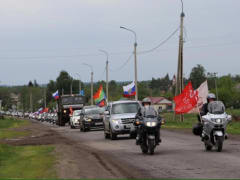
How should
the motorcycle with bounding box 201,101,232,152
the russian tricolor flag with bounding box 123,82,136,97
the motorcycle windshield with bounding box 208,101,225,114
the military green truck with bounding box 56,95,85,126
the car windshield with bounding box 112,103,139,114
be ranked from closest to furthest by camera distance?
the motorcycle with bounding box 201,101,232,152 → the motorcycle windshield with bounding box 208,101,225,114 → the car windshield with bounding box 112,103,139,114 → the russian tricolor flag with bounding box 123,82,136,97 → the military green truck with bounding box 56,95,85,126

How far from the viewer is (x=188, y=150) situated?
784 inches

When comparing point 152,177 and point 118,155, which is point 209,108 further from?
point 152,177

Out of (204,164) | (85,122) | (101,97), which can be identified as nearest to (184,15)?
(85,122)

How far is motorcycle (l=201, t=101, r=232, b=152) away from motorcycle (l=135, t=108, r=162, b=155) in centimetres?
138

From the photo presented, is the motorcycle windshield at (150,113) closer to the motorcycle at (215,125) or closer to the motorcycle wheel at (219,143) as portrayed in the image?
the motorcycle at (215,125)

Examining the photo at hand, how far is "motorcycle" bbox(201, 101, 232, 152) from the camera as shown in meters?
18.3

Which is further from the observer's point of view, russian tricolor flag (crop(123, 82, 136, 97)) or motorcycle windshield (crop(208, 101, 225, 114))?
russian tricolor flag (crop(123, 82, 136, 97))

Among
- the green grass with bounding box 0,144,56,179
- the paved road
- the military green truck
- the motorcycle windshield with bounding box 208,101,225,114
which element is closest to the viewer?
the paved road

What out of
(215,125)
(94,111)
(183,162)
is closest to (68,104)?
(94,111)

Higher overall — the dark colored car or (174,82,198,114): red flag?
(174,82,198,114): red flag

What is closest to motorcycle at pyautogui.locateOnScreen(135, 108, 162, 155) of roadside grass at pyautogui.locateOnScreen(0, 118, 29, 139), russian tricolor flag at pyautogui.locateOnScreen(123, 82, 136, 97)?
roadside grass at pyautogui.locateOnScreen(0, 118, 29, 139)

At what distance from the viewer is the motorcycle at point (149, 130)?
60.7 ft

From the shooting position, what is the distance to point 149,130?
1861 cm

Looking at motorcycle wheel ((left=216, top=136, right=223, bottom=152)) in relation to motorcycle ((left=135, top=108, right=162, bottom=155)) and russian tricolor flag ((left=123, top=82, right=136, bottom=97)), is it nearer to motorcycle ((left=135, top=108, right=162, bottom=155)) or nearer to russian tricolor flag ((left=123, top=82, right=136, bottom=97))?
motorcycle ((left=135, top=108, right=162, bottom=155))
